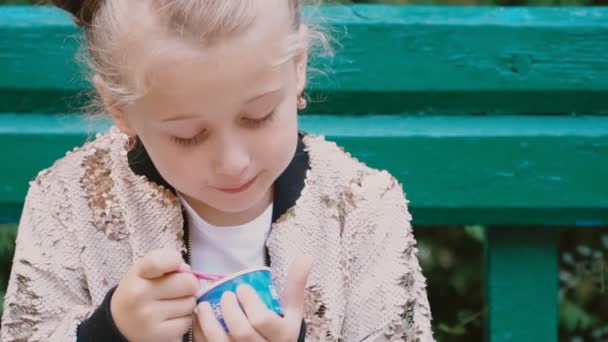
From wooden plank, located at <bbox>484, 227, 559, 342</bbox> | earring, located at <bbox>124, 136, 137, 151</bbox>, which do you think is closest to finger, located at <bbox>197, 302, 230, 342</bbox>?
earring, located at <bbox>124, 136, 137, 151</bbox>

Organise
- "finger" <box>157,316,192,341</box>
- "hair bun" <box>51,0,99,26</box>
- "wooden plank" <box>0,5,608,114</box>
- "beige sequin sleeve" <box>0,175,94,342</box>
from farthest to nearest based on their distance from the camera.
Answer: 1. "wooden plank" <box>0,5,608,114</box>
2. "beige sequin sleeve" <box>0,175,94,342</box>
3. "hair bun" <box>51,0,99,26</box>
4. "finger" <box>157,316,192,341</box>

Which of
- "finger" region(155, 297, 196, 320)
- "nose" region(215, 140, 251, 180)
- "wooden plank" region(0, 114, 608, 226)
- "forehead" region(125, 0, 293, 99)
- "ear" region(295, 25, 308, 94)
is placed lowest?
"wooden plank" region(0, 114, 608, 226)

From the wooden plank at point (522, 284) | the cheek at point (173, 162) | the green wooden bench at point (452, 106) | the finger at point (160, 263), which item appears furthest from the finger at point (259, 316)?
the wooden plank at point (522, 284)

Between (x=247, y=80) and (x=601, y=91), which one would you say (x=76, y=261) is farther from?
(x=601, y=91)

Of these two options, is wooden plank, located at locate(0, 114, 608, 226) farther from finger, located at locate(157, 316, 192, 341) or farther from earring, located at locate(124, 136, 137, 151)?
finger, located at locate(157, 316, 192, 341)

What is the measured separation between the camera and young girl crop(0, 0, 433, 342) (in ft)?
6.31

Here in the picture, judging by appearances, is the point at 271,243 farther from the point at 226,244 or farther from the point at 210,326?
the point at 210,326

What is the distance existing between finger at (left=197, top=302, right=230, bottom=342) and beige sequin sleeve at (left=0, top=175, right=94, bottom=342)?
360mm

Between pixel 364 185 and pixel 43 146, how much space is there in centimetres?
79

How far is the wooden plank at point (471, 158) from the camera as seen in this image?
271 cm

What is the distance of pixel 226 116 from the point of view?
1.93 meters

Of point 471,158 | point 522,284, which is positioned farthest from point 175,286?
point 522,284

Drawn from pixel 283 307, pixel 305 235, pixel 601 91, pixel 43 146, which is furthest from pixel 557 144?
pixel 43 146

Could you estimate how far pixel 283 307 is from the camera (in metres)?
2.02
